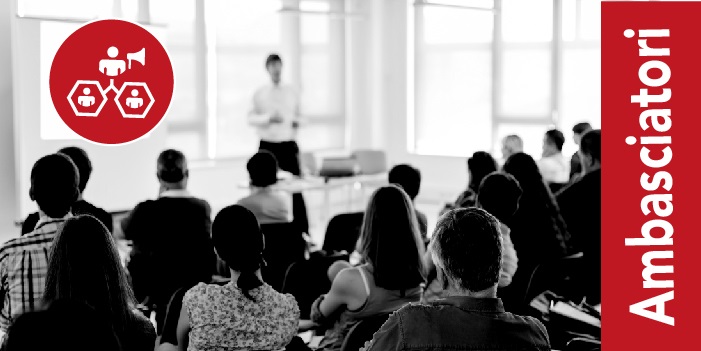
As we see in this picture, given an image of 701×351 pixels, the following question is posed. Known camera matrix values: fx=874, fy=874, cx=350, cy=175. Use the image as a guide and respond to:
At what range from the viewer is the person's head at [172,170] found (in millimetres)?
4660

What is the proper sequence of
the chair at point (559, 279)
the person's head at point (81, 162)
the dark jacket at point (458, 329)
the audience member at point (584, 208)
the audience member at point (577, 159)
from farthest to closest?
the audience member at point (577, 159) → the audience member at point (584, 208) → the person's head at point (81, 162) → the chair at point (559, 279) → the dark jacket at point (458, 329)

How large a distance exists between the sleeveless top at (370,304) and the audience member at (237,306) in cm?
44

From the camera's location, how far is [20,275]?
300 cm

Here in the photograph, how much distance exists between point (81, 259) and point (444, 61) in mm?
9697

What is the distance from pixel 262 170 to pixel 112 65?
2.97 meters

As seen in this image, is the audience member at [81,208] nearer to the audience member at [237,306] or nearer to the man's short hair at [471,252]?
the audience member at [237,306]

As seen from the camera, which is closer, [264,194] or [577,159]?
[264,194]

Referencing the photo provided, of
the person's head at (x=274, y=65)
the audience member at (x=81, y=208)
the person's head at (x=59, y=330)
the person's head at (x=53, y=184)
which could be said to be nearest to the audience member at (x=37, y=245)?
the person's head at (x=53, y=184)

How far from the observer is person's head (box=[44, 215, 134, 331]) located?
7.57 ft

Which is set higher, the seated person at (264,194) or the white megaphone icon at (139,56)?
the white megaphone icon at (139,56)

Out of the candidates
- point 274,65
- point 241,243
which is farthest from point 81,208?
point 274,65

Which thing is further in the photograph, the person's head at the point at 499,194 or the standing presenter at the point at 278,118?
the standing presenter at the point at 278,118

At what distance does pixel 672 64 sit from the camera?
2.84 metres

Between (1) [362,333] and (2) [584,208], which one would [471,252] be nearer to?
(1) [362,333]
